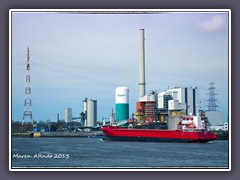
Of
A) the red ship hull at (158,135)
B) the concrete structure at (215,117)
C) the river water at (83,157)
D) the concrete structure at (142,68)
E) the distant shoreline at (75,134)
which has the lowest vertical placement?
the river water at (83,157)

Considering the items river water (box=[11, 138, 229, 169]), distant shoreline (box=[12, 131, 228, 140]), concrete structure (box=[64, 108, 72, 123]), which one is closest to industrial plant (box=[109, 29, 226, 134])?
distant shoreline (box=[12, 131, 228, 140])

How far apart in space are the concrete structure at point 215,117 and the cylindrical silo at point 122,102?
4.10 feet

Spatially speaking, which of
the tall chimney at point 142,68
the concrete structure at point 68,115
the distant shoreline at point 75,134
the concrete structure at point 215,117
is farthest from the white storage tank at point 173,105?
the concrete structure at point 68,115

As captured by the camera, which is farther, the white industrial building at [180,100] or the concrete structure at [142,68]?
the white industrial building at [180,100]

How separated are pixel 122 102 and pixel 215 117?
1.42m

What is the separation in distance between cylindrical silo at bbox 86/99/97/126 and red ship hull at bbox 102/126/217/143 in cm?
159

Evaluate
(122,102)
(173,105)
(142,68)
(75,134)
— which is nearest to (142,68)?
(142,68)

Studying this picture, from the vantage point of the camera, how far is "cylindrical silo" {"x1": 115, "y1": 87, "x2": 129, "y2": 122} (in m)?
8.69

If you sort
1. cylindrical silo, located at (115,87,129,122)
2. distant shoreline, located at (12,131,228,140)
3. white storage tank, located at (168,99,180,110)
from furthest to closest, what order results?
1. white storage tank, located at (168,99,180,110)
2. cylindrical silo, located at (115,87,129,122)
3. distant shoreline, located at (12,131,228,140)

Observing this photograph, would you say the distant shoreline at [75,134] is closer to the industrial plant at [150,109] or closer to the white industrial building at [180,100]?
the industrial plant at [150,109]

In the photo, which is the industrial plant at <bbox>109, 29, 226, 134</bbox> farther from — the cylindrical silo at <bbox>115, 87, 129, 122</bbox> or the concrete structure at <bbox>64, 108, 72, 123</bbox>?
the concrete structure at <bbox>64, 108, 72, 123</bbox>

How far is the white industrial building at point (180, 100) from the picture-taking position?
909 cm

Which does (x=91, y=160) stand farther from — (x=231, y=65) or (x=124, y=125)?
(x=231, y=65)

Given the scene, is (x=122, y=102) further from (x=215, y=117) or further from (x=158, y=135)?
(x=158, y=135)
